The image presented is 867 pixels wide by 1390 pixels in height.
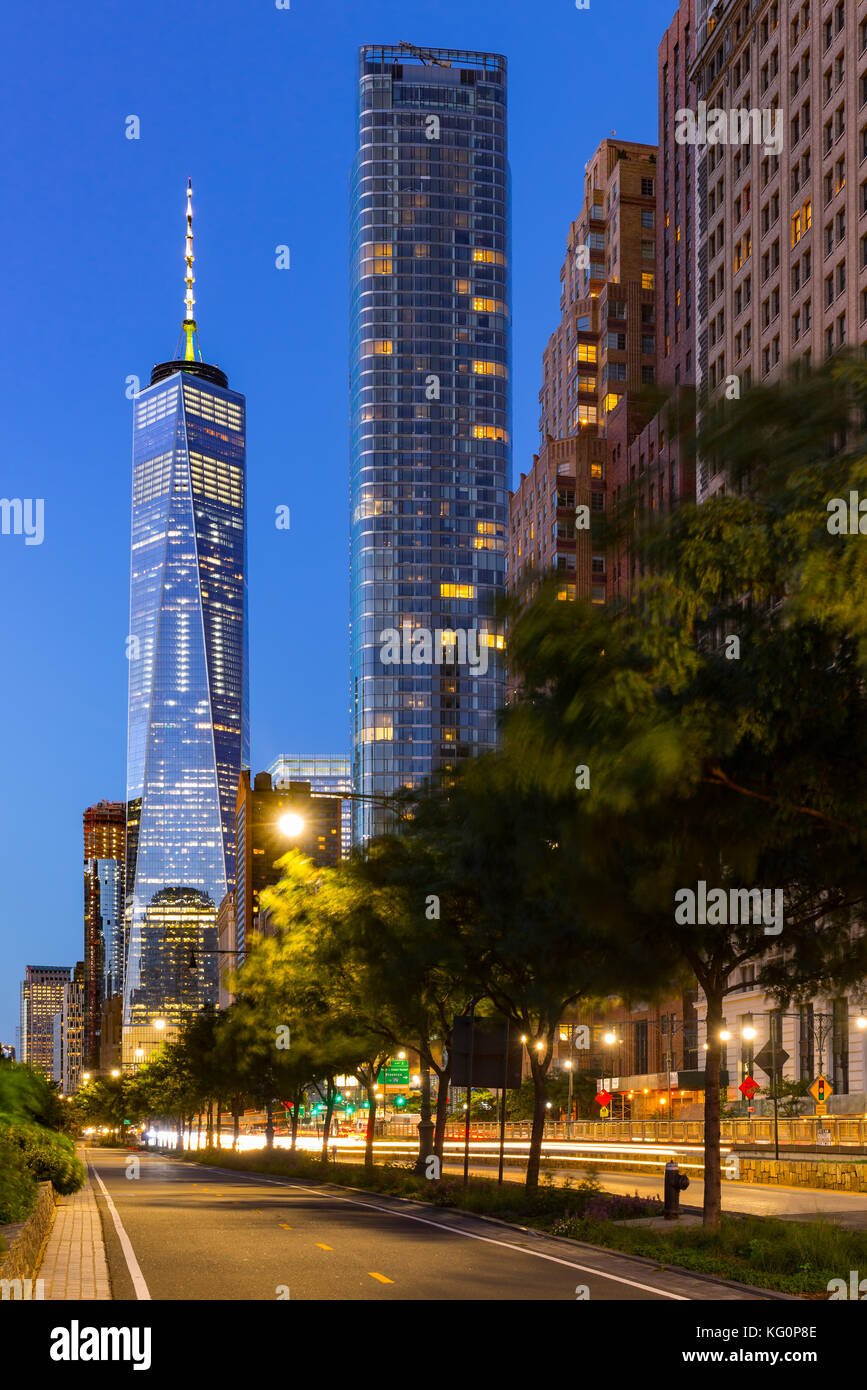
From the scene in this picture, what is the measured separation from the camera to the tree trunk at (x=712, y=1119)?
2336 cm

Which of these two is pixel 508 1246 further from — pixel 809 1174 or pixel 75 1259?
pixel 809 1174

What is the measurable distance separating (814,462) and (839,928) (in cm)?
933

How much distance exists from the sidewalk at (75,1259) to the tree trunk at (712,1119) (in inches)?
333

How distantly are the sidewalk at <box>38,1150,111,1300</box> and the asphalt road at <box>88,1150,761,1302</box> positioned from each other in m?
0.24

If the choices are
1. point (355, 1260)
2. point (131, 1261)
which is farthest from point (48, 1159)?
point (355, 1260)

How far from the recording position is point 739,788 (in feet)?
49.1

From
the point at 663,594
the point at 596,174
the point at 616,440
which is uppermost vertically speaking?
the point at 596,174

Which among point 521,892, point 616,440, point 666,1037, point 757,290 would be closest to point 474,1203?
point 521,892

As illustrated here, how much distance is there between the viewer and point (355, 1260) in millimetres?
20469

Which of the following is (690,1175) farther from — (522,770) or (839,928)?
(522,770)

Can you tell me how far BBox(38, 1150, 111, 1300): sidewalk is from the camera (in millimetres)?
16969

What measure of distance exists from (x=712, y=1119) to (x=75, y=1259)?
30.2ft

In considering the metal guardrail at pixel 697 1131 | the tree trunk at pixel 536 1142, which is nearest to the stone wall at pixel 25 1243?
the tree trunk at pixel 536 1142

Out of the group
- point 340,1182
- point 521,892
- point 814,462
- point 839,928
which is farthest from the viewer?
point 340,1182
